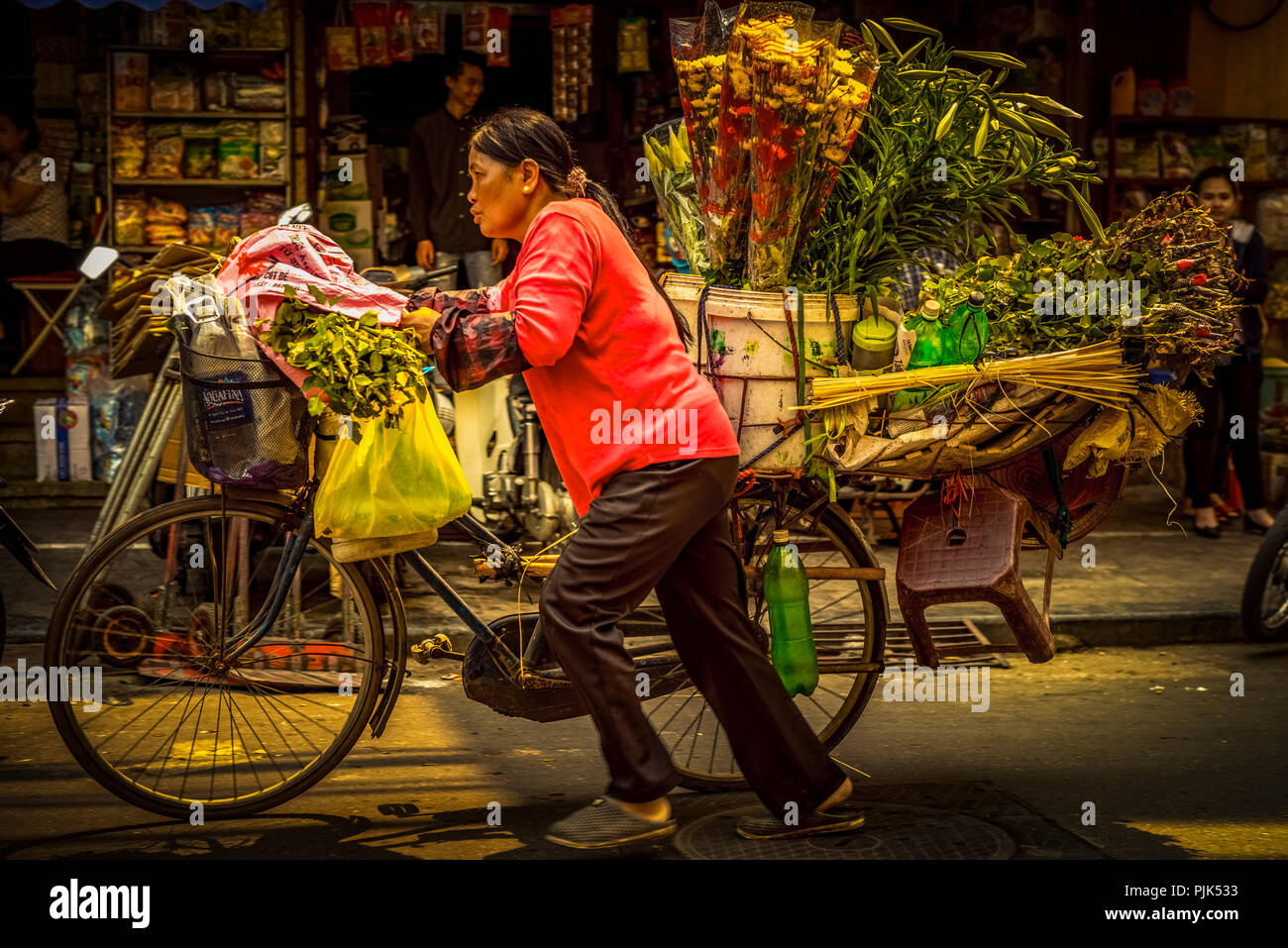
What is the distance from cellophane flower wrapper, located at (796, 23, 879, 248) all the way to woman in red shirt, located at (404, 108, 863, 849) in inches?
23.8

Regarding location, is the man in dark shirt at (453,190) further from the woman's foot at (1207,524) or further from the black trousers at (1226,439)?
the woman's foot at (1207,524)

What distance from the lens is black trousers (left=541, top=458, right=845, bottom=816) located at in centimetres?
357

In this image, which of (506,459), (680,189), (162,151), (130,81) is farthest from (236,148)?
(680,189)

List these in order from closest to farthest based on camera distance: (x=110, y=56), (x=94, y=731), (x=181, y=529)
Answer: (x=94, y=731)
(x=181, y=529)
(x=110, y=56)

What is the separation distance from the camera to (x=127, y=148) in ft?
29.8

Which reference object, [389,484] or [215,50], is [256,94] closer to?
[215,50]

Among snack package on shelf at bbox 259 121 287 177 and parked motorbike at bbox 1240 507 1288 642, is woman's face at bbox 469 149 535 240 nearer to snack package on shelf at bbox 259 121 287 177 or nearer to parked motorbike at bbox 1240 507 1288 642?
parked motorbike at bbox 1240 507 1288 642

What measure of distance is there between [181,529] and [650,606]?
2.22m

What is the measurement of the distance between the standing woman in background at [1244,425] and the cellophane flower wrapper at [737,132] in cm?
505

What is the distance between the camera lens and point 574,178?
3678 mm

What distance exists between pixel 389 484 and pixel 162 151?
6.15 meters

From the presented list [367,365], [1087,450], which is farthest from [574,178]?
[1087,450]

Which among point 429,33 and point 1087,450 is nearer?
point 1087,450
